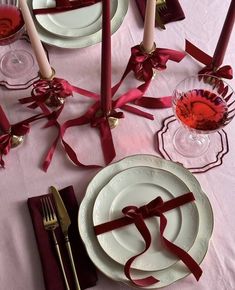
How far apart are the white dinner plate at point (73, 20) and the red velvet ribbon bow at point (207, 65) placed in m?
0.23

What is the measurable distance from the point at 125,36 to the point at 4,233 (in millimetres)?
607

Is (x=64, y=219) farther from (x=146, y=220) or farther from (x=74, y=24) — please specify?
(x=74, y=24)

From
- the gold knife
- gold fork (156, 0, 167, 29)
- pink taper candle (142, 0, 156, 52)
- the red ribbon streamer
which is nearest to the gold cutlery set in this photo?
the gold knife

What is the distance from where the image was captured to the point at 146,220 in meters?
0.86

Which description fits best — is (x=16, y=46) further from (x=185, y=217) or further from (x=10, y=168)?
(x=185, y=217)

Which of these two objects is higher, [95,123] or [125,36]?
[125,36]

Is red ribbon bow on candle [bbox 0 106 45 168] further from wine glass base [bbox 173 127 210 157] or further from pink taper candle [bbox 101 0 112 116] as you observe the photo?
wine glass base [bbox 173 127 210 157]

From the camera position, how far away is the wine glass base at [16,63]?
1.11 m

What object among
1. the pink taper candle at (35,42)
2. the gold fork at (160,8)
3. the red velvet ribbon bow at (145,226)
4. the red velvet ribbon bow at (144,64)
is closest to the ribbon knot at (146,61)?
the red velvet ribbon bow at (144,64)

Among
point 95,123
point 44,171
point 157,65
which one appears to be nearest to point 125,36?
point 157,65

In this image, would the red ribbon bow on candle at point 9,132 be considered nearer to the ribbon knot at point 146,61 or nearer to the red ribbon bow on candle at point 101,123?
the red ribbon bow on candle at point 101,123

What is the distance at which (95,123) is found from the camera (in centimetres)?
101

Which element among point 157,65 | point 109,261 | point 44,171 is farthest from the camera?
point 157,65

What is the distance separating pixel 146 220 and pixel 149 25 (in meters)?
0.45
